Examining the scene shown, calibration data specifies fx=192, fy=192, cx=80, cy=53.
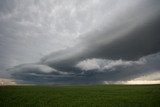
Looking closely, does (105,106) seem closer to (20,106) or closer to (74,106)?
(74,106)

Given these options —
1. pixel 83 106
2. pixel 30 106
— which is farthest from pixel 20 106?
pixel 83 106

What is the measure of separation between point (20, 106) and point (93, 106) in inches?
451

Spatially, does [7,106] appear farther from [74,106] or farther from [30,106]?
[74,106]

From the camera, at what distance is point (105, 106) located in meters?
29.5

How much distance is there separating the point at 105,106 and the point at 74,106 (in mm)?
4779

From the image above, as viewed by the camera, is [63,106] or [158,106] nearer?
[158,106]

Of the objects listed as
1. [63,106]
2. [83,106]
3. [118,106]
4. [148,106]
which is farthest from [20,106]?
[148,106]

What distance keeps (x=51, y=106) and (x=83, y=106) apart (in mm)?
4980

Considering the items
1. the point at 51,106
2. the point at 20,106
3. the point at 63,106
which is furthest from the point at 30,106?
the point at 63,106

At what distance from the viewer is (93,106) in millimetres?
29484

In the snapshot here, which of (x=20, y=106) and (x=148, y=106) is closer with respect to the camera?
(x=148, y=106)

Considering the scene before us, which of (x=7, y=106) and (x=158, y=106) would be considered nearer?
(x=158, y=106)

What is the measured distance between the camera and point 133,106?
2895 centimetres

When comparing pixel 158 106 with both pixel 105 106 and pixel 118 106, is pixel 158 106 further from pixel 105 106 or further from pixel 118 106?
pixel 105 106
